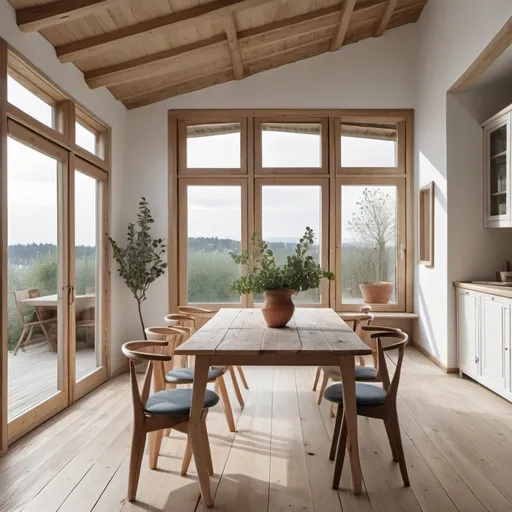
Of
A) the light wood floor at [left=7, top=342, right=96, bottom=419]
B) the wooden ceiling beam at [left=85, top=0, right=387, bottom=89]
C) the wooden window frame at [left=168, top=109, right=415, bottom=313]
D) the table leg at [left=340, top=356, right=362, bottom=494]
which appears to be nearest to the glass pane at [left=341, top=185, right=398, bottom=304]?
the wooden window frame at [left=168, top=109, right=415, bottom=313]

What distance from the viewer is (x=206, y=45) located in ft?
17.3

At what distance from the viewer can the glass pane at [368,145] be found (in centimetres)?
686

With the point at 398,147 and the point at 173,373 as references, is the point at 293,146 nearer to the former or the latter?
the point at 398,147

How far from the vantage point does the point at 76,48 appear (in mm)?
4344

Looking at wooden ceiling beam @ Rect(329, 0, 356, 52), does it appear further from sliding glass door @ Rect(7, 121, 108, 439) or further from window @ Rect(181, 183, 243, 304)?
sliding glass door @ Rect(7, 121, 108, 439)

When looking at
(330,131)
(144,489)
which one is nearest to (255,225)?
(330,131)

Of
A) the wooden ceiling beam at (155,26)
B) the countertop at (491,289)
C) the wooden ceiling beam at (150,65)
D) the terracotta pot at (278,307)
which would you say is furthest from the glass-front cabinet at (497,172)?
the wooden ceiling beam at (150,65)

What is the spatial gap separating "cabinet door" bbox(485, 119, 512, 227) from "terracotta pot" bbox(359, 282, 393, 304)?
5.36 ft

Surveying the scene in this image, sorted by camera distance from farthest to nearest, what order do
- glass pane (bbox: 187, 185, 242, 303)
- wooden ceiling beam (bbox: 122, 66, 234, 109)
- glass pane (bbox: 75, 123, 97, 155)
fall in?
glass pane (bbox: 187, 185, 242, 303)
wooden ceiling beam (bbox: 122, 66, 234, 109)
glass pane (bbox: 75, 123, 97, 155)

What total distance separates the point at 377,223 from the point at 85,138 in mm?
3640

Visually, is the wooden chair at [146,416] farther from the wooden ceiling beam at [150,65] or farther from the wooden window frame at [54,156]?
the wooden ceiling beam at [150,65]

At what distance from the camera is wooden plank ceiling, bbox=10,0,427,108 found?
413cm

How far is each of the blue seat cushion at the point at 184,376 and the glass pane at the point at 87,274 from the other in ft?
4.92

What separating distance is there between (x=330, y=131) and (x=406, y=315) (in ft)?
8.04
